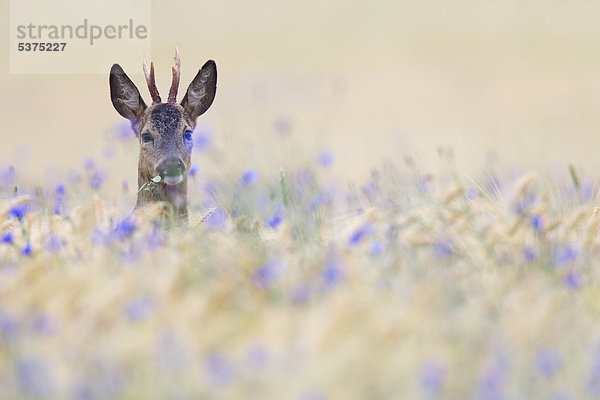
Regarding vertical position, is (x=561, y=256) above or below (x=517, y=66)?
below

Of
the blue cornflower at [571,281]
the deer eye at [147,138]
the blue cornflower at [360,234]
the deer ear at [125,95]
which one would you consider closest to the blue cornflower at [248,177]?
the deer eye at [147,138]

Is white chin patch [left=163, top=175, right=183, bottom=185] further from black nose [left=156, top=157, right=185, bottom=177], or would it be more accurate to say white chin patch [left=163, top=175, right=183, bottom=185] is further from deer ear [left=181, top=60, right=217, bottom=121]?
deer ear [left=181, top=60, right=217, bottom=121]

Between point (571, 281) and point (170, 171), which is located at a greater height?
point (170, 171)

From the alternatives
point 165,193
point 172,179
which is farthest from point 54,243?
point 165,193

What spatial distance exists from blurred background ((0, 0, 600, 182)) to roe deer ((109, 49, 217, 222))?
6161mm

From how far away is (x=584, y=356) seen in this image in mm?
3533

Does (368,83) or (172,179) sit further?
(368,83)

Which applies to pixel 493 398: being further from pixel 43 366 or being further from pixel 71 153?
pixel 71 153

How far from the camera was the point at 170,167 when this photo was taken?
6.35 meters

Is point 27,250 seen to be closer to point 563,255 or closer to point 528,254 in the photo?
point 528,254

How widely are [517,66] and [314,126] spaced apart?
788cm

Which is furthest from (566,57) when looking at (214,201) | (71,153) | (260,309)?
(260,309)

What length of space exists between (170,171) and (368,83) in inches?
695

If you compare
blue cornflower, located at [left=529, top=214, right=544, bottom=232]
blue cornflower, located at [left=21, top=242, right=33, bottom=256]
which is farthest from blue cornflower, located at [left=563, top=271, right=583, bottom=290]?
blue cornflower, located at [left=21, top=242, right=33, bottom=256]
